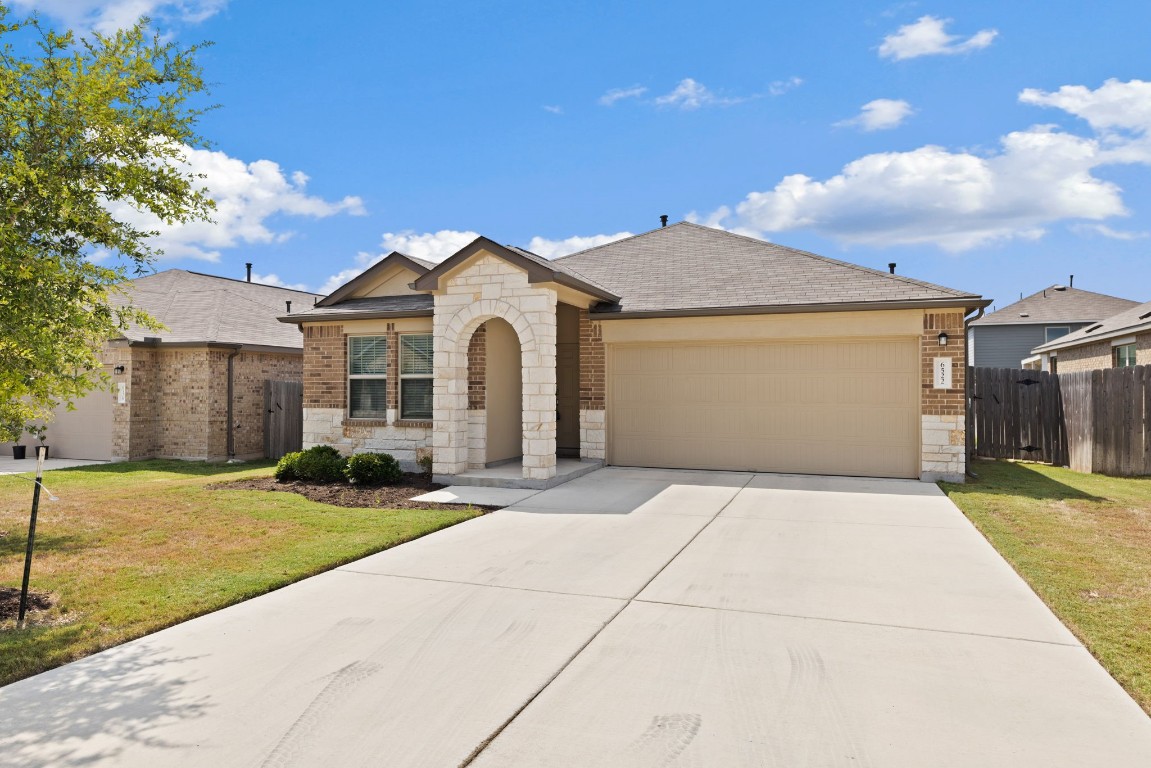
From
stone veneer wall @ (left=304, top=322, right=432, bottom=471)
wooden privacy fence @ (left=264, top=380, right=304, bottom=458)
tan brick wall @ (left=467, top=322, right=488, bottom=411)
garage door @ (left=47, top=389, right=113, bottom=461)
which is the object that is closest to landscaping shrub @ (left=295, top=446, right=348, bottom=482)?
stone veneer wall @ (left=304, top=322, right=432, bottom=471)

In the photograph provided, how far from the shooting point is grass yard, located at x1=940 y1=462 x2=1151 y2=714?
4.42 metres

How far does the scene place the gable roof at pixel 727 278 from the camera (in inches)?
446

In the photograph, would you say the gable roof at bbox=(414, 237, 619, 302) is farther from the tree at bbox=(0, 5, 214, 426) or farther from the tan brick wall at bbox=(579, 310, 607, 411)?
the tree at bbox=(0, 5, 214, 426)

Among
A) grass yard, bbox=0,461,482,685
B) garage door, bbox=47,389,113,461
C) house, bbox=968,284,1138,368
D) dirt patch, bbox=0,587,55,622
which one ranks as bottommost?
dirt patch, bbox=0,587,55,622

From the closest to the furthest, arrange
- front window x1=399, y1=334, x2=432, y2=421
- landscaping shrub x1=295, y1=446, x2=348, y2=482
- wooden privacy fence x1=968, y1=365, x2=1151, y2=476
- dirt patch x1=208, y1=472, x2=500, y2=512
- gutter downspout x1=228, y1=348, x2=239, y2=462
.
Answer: dirt patch x1=208, y1=472, x2=500, y2=512 → landscaping shrub x1=295, y1=446, x2=348, y2=482 → wooden privacy fence x1=968, y1=365, x2=1151, y2=476 → front window x1=399, y1=334, x2=432, y2=421 → gutter downspout x1=228, y1=348, x2=239, y2=462

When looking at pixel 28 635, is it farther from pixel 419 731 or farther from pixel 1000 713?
pixel 1000 713

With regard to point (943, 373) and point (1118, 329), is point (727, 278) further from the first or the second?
point (1118, 329)

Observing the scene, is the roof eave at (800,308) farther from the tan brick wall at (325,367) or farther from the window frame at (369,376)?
the tan brick wall at (325,367)

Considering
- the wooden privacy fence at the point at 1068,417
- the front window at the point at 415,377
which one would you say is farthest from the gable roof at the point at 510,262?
the wooden privacy fence at the point at 1068,417

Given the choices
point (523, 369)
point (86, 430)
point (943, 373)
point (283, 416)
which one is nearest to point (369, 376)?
point (523, 369)

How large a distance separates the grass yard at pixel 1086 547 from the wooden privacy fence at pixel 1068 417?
73cm

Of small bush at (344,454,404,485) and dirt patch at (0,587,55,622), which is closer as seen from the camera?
dirt patch at (0,587,55,622)

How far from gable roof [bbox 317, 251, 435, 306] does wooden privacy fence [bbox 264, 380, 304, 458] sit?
336 centimetres

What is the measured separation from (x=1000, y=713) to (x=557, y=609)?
279 cm
